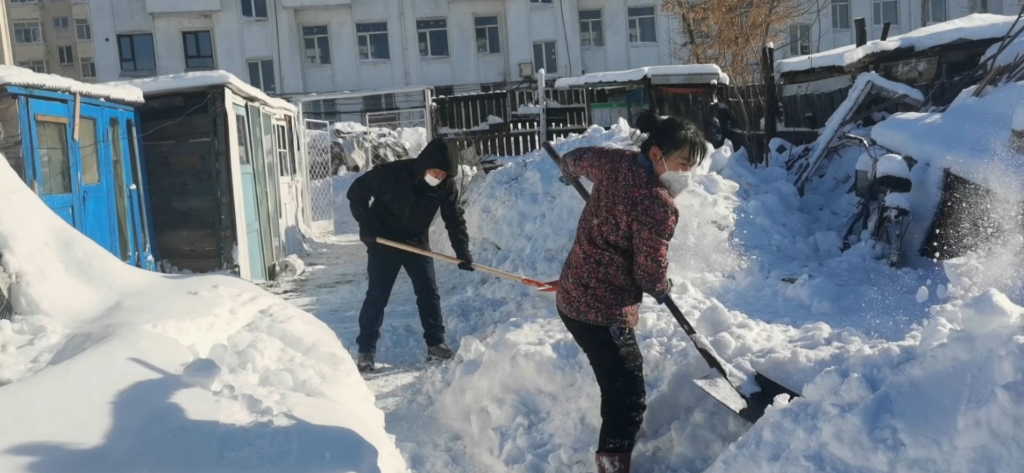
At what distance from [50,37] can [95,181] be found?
45787mm

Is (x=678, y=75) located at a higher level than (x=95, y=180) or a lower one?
higher

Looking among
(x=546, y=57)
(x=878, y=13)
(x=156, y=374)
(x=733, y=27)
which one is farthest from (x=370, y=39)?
(x=156, y=374)

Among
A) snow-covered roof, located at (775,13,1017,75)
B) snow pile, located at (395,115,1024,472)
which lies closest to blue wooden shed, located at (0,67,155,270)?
snow pile, located at (395,115,1024,472)

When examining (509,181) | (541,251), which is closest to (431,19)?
(509,181)

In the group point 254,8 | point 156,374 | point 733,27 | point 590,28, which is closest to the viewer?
point 156,374

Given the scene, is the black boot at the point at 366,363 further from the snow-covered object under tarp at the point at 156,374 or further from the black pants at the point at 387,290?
the snow-covered object under tarp at the point at 156,374

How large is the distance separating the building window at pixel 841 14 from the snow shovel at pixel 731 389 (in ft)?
93.5

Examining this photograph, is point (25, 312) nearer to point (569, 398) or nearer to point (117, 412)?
point (117, 412)

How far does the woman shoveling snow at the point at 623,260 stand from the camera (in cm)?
308

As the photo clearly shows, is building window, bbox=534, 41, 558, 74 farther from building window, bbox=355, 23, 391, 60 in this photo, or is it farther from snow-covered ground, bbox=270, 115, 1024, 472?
snow-covered ground, bbox=270, 115, 1024, 472

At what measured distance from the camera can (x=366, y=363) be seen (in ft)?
18.5

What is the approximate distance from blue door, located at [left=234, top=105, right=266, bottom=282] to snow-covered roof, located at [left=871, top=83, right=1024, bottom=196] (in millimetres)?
6693

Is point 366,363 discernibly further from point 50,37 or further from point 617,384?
point 50,37

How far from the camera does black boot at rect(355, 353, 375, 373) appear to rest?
5.62 m
